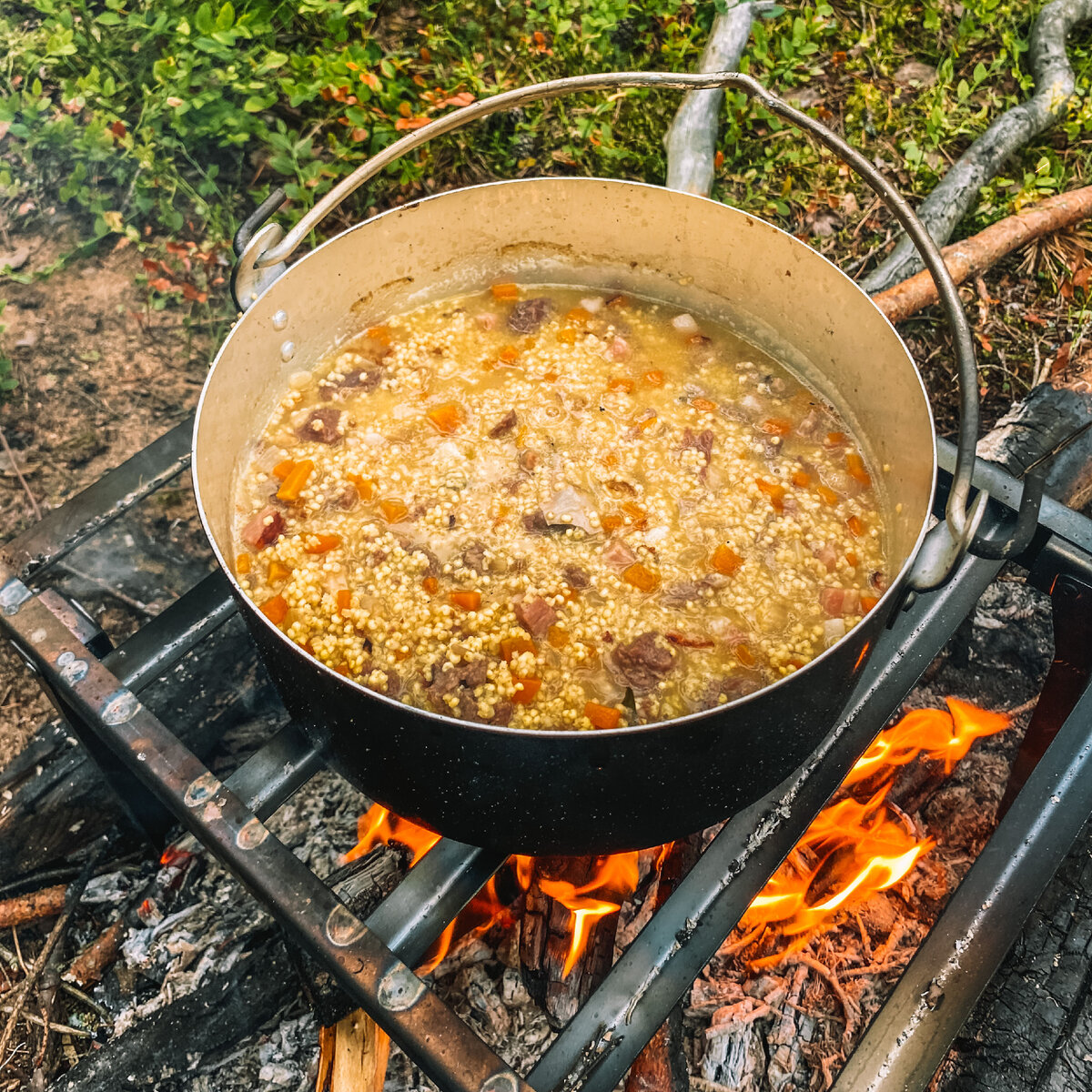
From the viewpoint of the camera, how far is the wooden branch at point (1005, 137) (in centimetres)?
393

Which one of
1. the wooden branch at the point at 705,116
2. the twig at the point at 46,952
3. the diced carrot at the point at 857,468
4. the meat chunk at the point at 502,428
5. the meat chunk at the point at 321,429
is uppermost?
the wooden branch at the point at 705,116

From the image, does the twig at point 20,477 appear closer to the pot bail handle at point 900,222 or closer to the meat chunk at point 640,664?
the pot bail handle at point 900,222

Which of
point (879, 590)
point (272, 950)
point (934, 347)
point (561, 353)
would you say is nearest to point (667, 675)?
point (879, 590)

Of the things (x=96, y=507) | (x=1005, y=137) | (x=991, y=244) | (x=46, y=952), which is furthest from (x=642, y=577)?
(x=1005, y=137)

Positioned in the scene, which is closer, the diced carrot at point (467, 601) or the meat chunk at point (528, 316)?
the diced carrot at point (467, 601)

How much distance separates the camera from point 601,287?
10.1ft

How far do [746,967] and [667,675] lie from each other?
3.47 feet

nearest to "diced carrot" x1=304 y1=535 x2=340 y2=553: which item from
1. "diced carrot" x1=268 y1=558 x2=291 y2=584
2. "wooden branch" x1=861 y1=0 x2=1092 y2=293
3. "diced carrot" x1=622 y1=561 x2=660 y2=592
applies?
"diced carrot" x1=268 y1=558 x2=291 y2=584

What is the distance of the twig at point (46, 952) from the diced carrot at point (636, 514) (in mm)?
2158

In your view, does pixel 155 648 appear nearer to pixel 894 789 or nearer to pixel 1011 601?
pixel 894 789

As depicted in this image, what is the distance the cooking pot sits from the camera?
5.29 feet

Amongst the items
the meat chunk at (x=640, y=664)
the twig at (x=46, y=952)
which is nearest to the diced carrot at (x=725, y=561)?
the meat chunk at (x=640, y=664)

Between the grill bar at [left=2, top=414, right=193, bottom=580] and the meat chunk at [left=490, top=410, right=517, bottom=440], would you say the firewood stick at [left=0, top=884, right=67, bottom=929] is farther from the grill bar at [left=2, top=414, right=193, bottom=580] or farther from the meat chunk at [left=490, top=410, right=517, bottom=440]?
the meat chunk at [left=490, top=410, right=517, bottom=440]

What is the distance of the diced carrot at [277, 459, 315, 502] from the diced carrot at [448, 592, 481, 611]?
60cm
